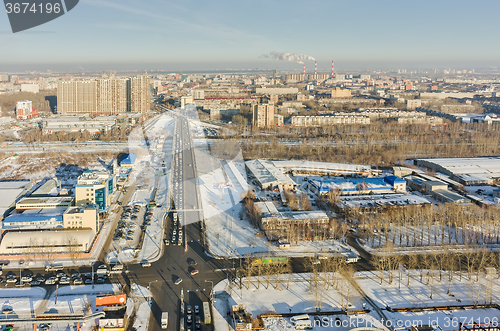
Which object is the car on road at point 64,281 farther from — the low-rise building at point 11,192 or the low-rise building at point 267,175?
the low-rise building at point 267,175

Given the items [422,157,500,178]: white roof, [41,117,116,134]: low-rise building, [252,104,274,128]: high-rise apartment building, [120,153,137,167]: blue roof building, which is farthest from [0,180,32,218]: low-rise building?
[252,104,274,128]: high-rise apartment building

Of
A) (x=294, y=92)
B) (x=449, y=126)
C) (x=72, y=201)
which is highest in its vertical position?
(x=294, y=92)

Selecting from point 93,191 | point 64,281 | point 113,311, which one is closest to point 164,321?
point 113,311

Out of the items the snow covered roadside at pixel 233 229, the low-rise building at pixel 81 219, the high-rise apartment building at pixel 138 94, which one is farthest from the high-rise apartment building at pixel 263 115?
the low-rise building at pixel 81 219

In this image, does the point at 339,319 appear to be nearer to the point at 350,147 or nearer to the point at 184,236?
the point at 184,236

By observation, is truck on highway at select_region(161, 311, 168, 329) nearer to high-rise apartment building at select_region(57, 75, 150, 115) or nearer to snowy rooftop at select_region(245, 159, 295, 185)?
snowy rooftop at select_region(245, 159, 295, 185)

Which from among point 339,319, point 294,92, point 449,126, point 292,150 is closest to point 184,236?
point 339,319
